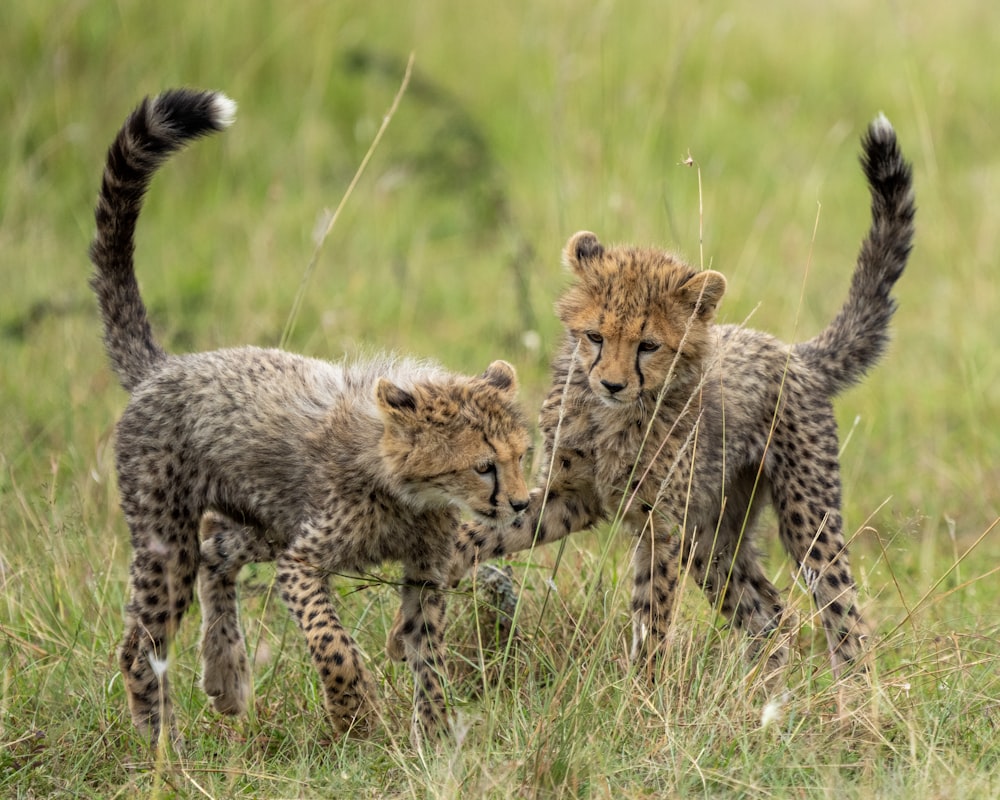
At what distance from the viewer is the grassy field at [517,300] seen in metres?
3.19

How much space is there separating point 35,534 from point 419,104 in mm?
5303

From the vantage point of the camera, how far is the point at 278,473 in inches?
152

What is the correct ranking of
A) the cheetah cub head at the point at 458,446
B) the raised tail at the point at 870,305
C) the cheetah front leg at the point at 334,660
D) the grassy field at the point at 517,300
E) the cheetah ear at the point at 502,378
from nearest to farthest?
1. the grassy field at the point at 517,300
2. the cheetah front leg at the point at 334,660
3. the cheetah cub head at the point at 458,446
4. the cheetah ear at the point at 502,378
5. the raised tail at the point at 870,305

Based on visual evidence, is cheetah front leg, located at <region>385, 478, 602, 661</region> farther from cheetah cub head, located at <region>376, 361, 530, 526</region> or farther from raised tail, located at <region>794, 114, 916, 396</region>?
raised tail, located at <region>794, 114, 916, 396</region>

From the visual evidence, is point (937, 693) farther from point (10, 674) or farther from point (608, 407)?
point (10, 674)

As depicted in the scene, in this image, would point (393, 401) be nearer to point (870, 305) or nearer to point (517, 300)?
point (870, 305)

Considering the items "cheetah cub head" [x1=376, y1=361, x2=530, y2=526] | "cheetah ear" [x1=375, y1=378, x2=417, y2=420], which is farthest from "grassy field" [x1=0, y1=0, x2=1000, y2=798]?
"cheetah ear" [x1=375, y1=378, x2=417, y2=420]

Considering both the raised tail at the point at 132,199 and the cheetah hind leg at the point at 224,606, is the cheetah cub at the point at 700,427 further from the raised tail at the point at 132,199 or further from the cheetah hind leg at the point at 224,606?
the raised tail at the point at 132,199

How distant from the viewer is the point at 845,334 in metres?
4.46

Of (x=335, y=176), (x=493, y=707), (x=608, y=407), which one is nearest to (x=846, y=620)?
(x=608, y=407)

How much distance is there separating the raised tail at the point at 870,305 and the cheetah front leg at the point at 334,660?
1717mm

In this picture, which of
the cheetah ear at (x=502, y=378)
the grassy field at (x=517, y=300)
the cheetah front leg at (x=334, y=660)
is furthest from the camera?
the cheetah ear at (x=502, y=378)

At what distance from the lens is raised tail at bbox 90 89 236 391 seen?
3.77m

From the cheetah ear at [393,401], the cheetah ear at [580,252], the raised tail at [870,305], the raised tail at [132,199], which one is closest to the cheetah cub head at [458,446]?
the cheetah ear at [393,401]
